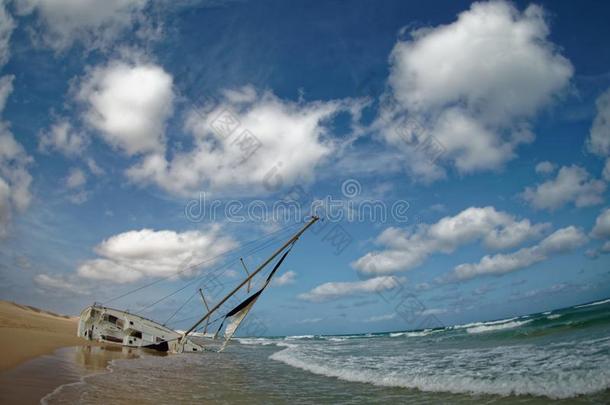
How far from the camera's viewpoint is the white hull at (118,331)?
31922 mm

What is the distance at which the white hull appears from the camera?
31.9 m

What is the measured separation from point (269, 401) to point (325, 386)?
12.4ft

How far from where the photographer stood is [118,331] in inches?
1266

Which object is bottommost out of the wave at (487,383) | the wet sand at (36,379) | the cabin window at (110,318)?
the wave at (487,383)

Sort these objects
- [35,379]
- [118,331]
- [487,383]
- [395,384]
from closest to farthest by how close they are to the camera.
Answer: [35,379], [487,383], [395,384], [118,331]

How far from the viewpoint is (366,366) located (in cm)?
1845

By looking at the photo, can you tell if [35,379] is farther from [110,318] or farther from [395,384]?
[110,318]

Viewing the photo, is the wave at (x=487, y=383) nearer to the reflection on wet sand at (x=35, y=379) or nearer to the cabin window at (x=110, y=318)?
the reflection on wet sand at (x=35, y=379)

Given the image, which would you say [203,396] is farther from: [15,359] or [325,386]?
[15,359]

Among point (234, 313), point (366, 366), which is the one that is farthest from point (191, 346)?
point (366, 366)

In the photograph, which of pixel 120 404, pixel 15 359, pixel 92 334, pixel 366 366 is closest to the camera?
pixel 120 404

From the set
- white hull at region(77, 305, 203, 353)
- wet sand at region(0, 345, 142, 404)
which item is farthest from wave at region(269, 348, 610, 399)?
white hull at region(77, 305, 203, 353)

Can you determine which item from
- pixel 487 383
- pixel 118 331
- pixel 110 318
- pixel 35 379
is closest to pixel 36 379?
pixel 35 379

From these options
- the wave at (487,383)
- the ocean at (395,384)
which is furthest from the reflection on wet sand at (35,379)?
the wave at (487,383)
